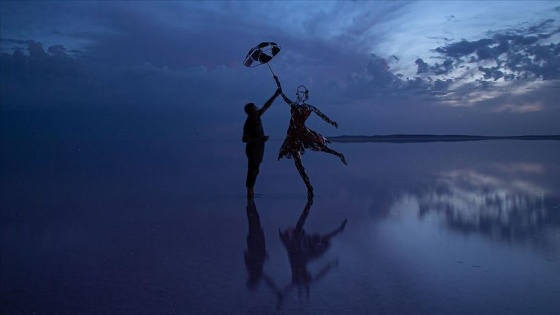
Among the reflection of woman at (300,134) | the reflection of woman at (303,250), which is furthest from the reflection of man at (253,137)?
the reflection of woman at (303,250)

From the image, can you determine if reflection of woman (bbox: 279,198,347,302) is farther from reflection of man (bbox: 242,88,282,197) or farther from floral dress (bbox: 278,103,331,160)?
reflection of man (bbox: 242,88,282,197)

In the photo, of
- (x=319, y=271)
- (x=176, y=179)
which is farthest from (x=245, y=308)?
(x=176, y=179)

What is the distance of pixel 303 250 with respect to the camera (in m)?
7.01

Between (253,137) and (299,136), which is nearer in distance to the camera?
(299,136)

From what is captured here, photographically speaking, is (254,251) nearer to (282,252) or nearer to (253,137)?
(282,252)

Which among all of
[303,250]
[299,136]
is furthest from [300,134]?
[303,250]

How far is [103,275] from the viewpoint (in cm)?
574

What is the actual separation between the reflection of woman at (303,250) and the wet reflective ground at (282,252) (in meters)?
0.02

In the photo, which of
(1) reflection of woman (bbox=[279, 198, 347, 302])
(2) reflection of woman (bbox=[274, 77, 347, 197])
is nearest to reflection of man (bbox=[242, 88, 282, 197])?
(2) reflection of woman (bbox=[274, 77, 347, 197])

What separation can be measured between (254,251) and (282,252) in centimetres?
38

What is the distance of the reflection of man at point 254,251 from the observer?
5676mm

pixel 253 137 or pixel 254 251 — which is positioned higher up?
pixel 253 137

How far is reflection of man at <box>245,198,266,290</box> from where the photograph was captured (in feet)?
18.6

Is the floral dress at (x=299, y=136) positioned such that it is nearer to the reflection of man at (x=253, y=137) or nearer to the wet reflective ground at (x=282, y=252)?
the reflection of man at (x=253, y=137)
